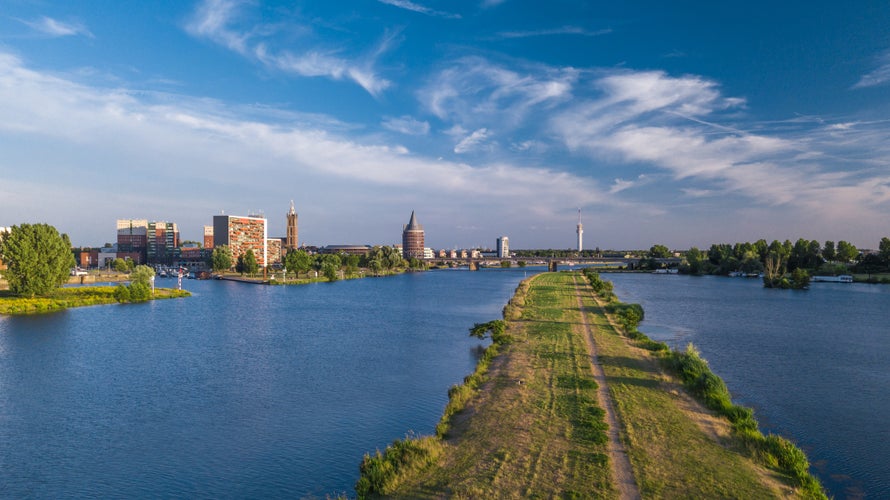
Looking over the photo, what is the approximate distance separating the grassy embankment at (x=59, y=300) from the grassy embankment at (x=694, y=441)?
7247 centimetres

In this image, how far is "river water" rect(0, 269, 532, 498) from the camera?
18.5 metres

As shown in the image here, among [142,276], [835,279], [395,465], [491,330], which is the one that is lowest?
[395,465]

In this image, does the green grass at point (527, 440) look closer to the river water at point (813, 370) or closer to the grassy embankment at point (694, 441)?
the grassy embankment at point (694, 441)

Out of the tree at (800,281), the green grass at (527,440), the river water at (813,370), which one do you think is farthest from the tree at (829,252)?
the green grass at (527,440)

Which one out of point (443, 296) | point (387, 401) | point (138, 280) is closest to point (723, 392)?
point (387, 401)

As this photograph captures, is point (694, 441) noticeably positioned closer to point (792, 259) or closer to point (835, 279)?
point (835, 279)

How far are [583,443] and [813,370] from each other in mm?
25235

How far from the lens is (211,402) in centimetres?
2741

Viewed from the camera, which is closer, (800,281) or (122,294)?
(122,294)

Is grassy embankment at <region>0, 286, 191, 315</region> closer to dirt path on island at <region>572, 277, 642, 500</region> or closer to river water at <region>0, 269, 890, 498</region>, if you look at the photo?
river water at <region>0, 269, 890, 498</region>

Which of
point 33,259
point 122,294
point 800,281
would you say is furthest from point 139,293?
point 800,281

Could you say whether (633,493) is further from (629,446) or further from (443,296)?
(443,296)

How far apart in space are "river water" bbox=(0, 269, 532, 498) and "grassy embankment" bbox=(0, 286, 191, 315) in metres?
11.1

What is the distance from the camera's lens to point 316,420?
24.1 metres
